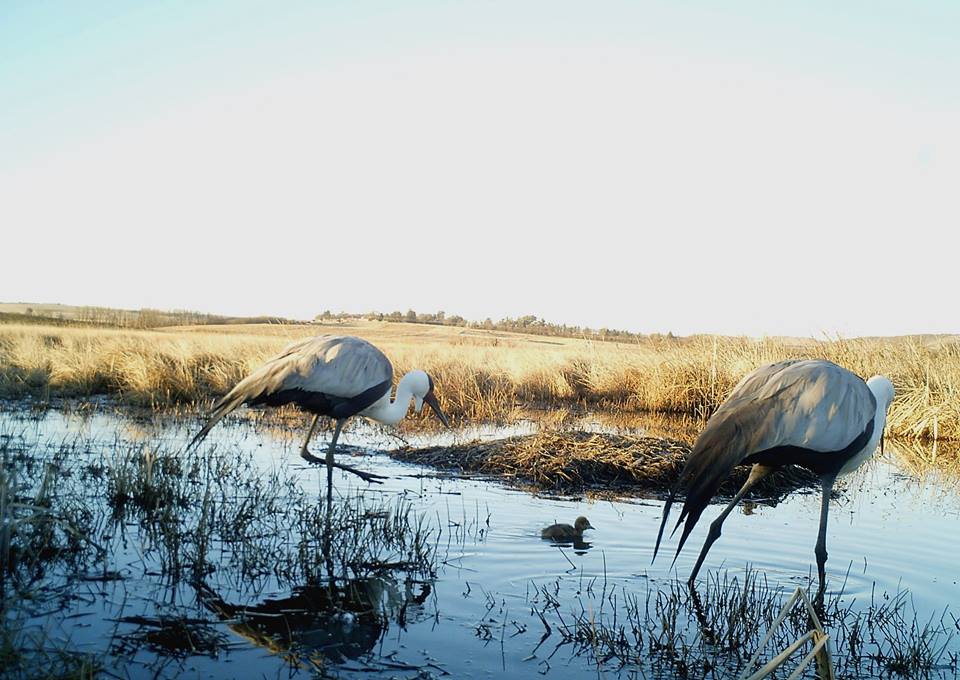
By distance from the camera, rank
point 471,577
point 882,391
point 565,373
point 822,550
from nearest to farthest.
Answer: point 471,577 → point 822,550 → point 882,391 → point 565,373

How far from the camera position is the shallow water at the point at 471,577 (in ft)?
13.8

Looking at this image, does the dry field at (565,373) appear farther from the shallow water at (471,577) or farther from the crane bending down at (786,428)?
the crane bending down at (786,428)

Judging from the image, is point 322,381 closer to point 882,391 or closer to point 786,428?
point 786,428

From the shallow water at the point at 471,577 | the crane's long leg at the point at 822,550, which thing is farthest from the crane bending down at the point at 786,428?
the shallow water at the point at 471,577

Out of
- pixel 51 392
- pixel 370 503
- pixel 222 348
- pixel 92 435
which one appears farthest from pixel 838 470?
pixel 222 348

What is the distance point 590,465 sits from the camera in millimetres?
10000

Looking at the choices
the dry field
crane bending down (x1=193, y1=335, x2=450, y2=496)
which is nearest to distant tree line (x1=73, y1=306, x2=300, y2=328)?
the dry field

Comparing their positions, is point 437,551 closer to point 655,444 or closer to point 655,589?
point 655,589

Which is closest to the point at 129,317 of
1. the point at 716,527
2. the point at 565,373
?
the point at 565,373

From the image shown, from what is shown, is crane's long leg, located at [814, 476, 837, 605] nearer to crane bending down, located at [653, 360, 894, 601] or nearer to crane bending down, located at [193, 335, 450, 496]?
crane bending down, located at [653, 360, 894, 601]

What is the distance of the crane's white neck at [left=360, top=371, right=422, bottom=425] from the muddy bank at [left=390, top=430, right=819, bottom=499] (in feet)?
2.76

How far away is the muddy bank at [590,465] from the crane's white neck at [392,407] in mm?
840

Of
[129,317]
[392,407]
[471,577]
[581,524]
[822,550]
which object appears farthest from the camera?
[129,317]

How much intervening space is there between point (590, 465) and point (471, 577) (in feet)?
14.7
